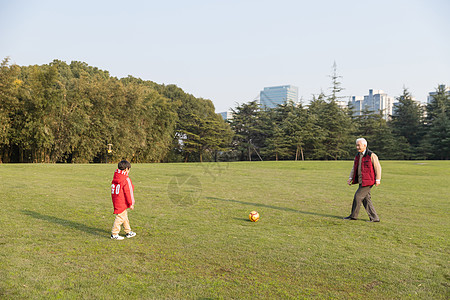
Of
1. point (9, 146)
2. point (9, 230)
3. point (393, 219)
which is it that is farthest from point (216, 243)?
point (9, 146)

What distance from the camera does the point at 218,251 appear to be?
5.02 metres

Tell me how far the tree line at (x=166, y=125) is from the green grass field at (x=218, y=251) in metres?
18.3

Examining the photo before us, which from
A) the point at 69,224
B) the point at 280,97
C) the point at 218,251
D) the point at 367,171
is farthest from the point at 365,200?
the point at 280,97

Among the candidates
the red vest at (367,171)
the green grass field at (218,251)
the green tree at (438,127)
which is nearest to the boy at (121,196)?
the green grass field at (218,251)

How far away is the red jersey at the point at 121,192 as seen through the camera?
18.3 feet

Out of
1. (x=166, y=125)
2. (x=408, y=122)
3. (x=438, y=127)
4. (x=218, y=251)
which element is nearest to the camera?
(x=218, y=251)

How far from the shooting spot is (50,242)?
5227mm

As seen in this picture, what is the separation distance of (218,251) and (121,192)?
1.94 meters

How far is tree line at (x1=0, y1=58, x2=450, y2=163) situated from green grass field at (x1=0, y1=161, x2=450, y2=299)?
18.3 m

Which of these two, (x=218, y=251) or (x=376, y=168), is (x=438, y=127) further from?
(x=218, y=251)

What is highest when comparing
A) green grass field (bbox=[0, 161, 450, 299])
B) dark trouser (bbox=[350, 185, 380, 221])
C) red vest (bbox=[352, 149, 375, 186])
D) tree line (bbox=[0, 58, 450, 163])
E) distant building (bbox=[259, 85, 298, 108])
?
distant building (bbox=[259, 85, 298, 108])

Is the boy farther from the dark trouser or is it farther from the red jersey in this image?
the dark trouser

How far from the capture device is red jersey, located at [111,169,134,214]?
5.59 m

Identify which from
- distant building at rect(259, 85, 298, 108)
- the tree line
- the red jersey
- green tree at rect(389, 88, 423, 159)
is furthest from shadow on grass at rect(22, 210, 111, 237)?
green tree at rect(389, 88, 423, 159)
